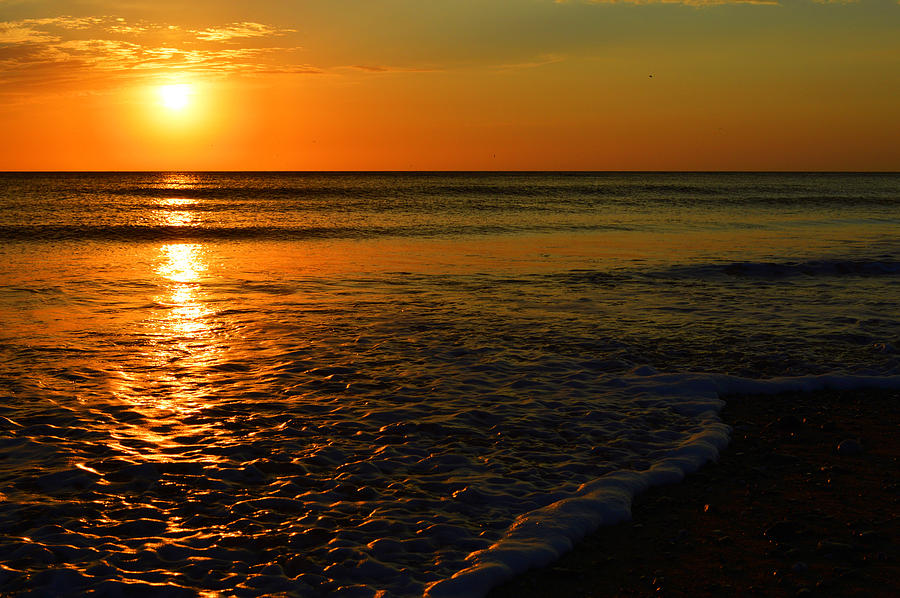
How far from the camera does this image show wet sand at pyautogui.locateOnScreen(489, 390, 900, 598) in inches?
182

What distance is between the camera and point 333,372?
30.0ft

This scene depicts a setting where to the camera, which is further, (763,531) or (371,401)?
(371,401)

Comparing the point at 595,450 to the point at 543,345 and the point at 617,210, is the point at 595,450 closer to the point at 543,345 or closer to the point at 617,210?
the point at 543,345

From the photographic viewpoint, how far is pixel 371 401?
8.05 m

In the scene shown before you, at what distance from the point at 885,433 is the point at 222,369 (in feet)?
25.4

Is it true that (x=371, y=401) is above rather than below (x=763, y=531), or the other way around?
above

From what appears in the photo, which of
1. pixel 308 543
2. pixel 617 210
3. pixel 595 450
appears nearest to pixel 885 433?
pixel 595 450

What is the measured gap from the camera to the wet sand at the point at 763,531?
4621mm

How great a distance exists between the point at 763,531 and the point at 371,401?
430 centimetres

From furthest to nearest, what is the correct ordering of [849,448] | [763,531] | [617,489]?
[849,448], [617,489], [763,531]

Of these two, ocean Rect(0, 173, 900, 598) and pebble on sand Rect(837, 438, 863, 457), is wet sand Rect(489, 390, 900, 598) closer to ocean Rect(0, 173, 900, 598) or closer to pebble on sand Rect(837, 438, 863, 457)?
pebble on sand Rect(837, 438, 863, 457)

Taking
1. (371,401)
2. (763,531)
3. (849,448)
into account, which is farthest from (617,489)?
(371,401)

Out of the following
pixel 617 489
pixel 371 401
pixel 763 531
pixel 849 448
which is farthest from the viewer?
pixel 371 401

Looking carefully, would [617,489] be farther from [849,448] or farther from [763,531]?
[849,448]
